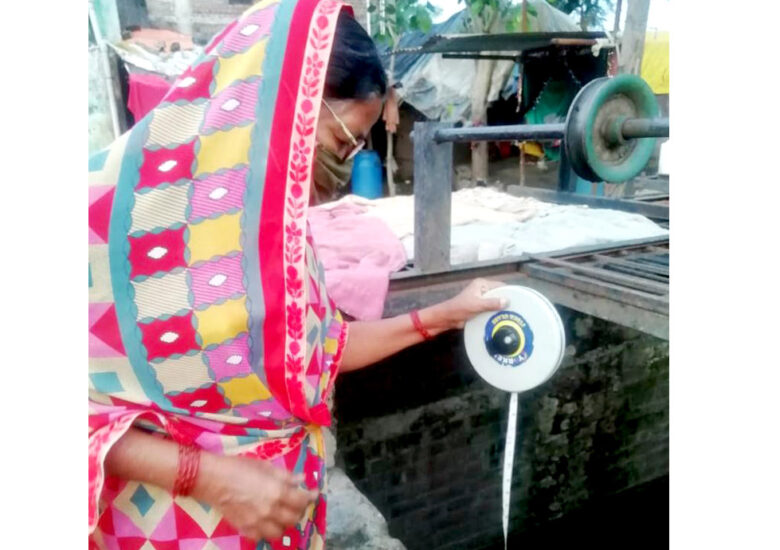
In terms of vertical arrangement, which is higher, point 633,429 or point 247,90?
point 247,90

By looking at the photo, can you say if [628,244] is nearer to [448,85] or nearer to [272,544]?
[272,544]

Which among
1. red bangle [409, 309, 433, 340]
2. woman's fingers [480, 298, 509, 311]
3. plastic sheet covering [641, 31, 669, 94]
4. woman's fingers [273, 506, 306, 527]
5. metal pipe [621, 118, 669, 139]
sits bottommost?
woman's fingers [273, 506, 306, 527]

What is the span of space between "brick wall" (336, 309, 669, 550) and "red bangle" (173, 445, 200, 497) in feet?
6.18

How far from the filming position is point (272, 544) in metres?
1.42

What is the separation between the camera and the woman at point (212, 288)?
43.4 inches

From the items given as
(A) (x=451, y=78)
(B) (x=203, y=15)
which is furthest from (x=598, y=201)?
(B) (x=203, y=15)

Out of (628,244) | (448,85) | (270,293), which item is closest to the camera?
(270,293)

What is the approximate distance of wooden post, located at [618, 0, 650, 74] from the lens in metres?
5.61

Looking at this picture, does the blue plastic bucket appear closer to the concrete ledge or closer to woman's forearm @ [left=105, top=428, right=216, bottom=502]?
the concrete ledge

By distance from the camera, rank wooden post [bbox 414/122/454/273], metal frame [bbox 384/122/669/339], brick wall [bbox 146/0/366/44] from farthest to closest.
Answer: brick wall [bbox 146/0/366/44] < wooden post [bbox 414/122/454/273] < metal frame [bbox 384/122/669/339]

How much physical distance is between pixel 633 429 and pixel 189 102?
4.44 metres

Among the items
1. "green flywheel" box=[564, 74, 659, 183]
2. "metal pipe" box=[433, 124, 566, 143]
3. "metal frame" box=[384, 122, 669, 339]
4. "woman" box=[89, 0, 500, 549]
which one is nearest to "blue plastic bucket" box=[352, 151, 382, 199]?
"metal frame" box=[384, 122, 669, 339]

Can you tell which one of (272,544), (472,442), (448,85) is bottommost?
(472,442)

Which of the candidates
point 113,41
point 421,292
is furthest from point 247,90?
point 113,41
